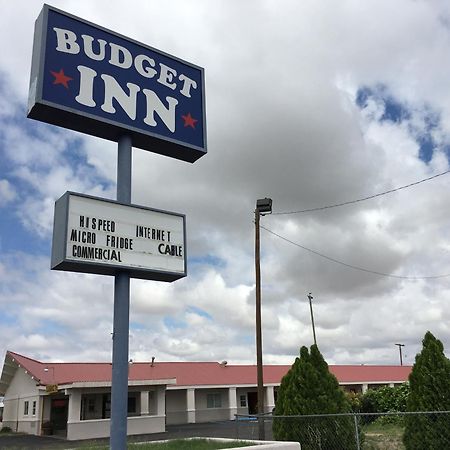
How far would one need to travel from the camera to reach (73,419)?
96.0 feet

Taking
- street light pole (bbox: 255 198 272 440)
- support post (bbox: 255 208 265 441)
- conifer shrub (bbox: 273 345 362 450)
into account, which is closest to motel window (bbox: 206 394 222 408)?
street light pole (bbox: 255 198 272 440)

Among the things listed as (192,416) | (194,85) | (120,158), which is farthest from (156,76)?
(192,416)

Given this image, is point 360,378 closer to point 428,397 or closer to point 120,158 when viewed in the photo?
point 428,397

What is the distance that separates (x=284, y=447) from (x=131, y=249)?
17.4 feet

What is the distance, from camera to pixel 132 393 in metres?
33.6

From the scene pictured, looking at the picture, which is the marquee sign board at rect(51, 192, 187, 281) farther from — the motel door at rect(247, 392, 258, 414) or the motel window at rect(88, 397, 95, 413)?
the motel door at rect(247, 392, 258, 414)

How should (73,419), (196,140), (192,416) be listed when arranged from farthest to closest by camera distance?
Result: (192,416) → (73,419) → (196,140)

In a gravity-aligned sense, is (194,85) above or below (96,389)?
above

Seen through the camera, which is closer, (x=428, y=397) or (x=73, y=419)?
(x=428, y=397)

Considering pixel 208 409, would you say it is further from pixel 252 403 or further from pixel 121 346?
pixel 121 346

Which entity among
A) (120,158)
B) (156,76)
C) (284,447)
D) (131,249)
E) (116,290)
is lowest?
(284,447)

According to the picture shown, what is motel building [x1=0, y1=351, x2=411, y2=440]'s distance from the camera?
1197 inches

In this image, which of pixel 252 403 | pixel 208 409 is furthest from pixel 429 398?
pixel 252 403

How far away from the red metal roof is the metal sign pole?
2326 centimetres
